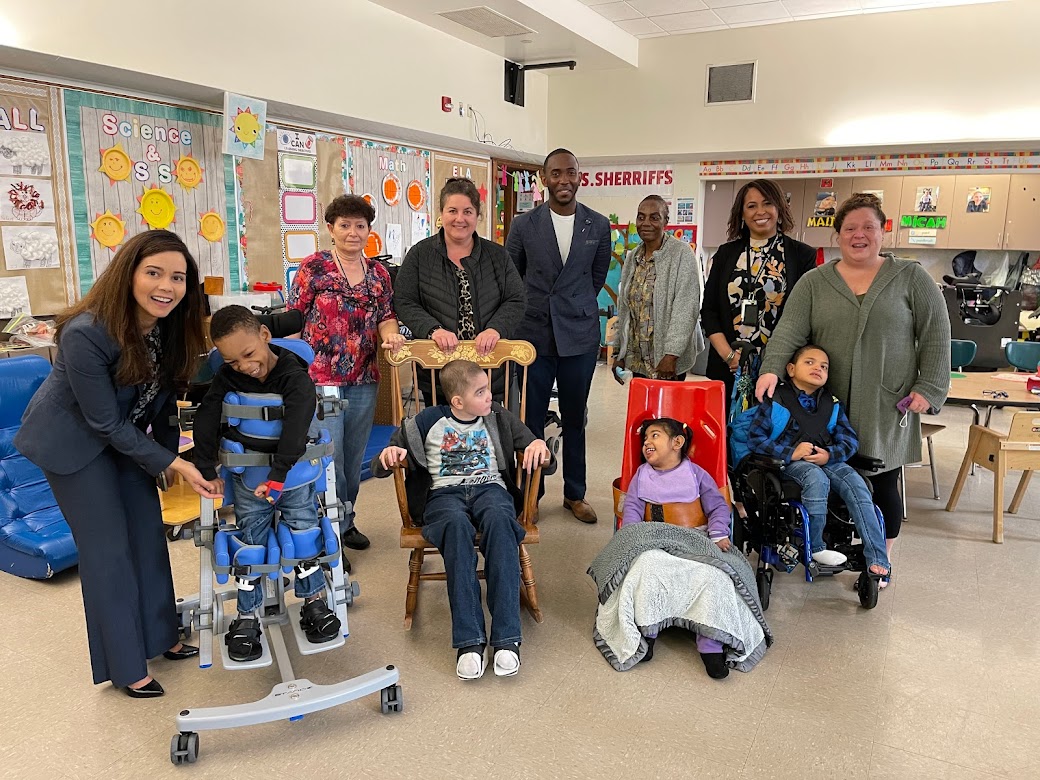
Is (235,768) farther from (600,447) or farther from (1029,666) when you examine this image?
(600,447)

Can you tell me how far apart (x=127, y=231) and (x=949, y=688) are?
4.18 metres

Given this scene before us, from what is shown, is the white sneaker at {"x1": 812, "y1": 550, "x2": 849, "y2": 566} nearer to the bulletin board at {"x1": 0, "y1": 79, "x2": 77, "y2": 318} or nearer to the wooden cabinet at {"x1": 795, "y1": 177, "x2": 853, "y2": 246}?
the bulletin board at {"x1": 0, "y1": 79, "x2": 77, "y2": 318}

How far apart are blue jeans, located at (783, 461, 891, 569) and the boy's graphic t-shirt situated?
1.13 metres

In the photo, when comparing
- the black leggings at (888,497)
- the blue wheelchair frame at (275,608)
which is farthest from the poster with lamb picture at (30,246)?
the black leggings at (888,497)

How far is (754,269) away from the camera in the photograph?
133 inches

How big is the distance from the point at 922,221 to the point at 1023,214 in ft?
2.58

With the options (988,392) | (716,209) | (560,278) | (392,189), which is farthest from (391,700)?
(716,209)

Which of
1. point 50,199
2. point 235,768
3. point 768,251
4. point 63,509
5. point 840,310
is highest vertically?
point 50,199

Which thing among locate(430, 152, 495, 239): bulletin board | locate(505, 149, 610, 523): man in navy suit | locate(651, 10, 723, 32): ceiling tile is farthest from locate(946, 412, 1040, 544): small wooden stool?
locate(651, 10, 723, 32): ceiling tile

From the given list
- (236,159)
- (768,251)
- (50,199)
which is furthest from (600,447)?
(50,199)

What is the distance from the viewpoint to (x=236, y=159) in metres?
4.59

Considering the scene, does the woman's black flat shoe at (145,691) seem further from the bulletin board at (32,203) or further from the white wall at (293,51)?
the white wall at (293,51)

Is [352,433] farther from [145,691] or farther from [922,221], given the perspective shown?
[922,221]

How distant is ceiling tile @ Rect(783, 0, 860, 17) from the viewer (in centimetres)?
609
